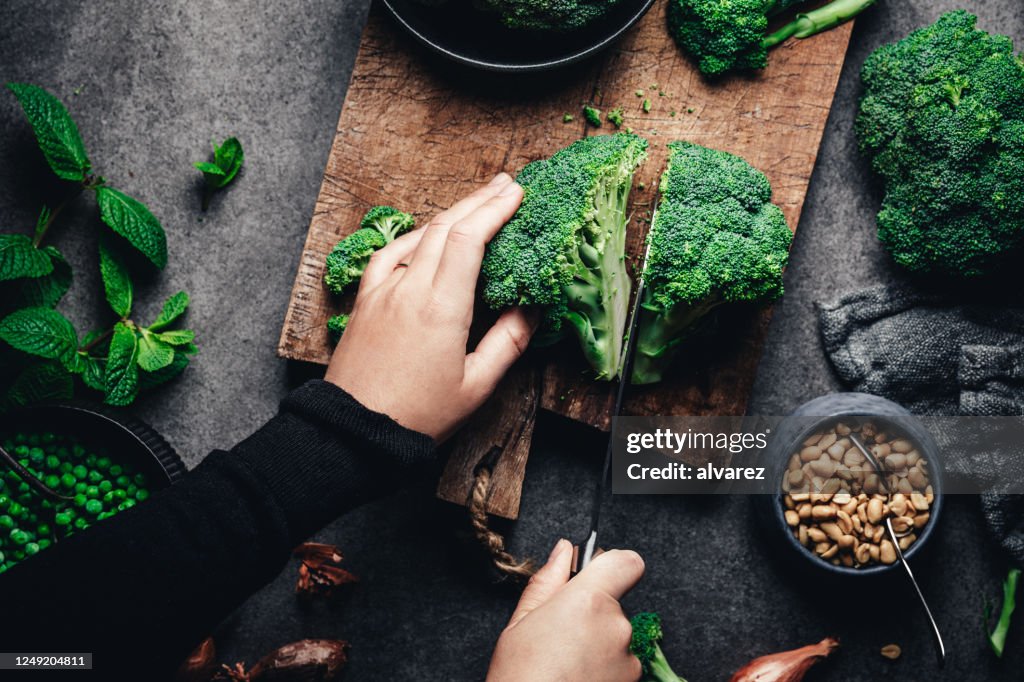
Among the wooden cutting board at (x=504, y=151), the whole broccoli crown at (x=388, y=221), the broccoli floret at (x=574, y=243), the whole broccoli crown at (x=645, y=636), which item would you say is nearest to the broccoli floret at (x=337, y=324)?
the wooden cutting board at (x=504, y=151)

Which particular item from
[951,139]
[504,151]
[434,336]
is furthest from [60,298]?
[951,139]

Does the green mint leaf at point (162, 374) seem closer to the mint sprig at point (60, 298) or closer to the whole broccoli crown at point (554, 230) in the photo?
the mint sprig at point (60, 298)

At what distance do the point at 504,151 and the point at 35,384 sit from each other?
140 centimetres

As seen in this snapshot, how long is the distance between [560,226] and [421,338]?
42cm

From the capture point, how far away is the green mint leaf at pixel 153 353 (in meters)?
2.22

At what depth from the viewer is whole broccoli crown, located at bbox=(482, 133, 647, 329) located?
1.89 m

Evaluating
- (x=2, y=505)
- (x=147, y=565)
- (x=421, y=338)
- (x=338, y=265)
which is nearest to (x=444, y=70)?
(x=338, y=265)

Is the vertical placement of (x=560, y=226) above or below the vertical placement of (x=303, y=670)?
above

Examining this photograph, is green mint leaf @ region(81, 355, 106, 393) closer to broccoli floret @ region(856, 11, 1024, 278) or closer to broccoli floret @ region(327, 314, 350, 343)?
broccoli floret @ region(327, 314, 350, 343)

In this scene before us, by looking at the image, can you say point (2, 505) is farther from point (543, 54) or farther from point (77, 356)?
point (543, 54)

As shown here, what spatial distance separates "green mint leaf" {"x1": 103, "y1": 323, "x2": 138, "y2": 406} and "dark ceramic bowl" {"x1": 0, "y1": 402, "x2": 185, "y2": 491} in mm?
72

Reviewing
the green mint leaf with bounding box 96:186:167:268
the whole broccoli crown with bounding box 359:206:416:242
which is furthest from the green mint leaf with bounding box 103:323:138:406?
the whole broccoli crown with bounding box 359:206:416:242

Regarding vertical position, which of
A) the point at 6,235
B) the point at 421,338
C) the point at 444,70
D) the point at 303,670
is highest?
the point at 444,70

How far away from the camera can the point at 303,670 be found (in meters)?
2.22
